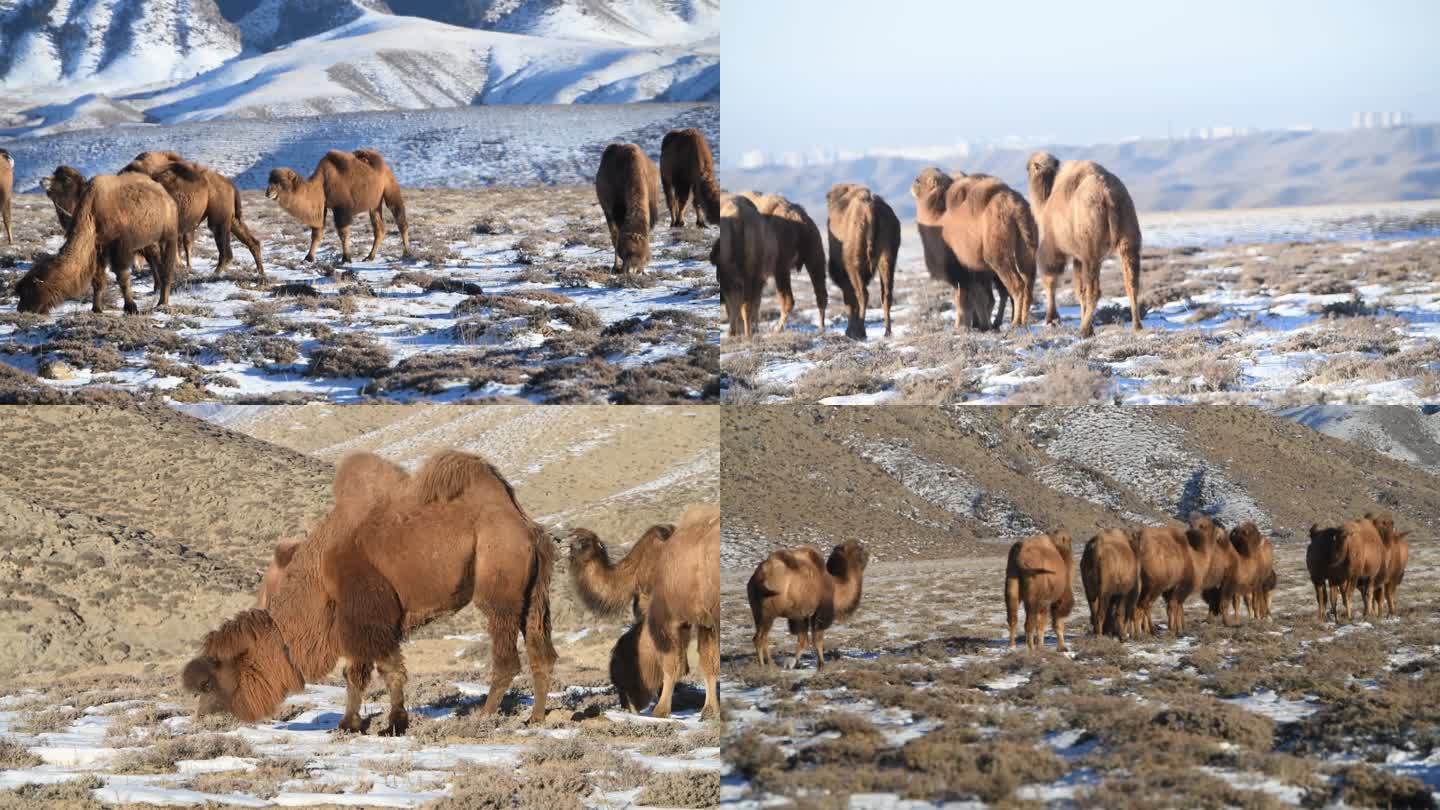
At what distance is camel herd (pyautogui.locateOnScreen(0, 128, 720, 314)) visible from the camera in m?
10.9

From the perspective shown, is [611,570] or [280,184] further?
[280,184]

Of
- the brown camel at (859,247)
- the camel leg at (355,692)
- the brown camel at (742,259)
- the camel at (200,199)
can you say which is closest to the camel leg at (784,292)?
the brown camel at (742,259)

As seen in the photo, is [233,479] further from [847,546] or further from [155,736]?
[847,546]

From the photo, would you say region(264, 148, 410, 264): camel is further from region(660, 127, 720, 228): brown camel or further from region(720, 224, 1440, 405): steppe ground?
region(720, 224, 1440, 405): steppe ground

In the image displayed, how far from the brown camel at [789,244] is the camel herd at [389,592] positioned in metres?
3.51

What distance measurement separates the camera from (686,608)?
847 cm

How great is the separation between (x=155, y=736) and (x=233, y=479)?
124 inches

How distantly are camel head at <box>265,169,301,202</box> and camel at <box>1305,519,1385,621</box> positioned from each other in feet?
27.3

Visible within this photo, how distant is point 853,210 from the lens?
11578 mm

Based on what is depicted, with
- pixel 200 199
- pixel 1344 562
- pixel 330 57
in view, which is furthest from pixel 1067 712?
pixel 330 57

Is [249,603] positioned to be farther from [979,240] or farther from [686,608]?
[979,240]

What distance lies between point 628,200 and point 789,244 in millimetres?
1306

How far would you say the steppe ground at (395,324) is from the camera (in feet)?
34.0

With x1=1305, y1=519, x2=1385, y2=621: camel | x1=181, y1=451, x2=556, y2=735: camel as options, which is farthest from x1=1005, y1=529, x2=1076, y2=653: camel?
x1=181, y1=451, x2=556, y2=735: camel
